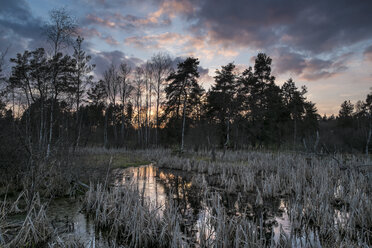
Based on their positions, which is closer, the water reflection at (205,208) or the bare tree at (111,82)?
the water reflection at (205,208)

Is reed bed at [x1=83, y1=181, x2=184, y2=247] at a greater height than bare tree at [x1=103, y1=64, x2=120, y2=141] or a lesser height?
lesser

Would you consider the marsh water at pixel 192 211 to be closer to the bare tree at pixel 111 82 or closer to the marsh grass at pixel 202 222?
the marsh grass at pixel 202 222

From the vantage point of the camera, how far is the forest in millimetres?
3895

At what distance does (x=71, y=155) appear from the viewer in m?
8.17

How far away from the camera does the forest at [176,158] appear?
153 inches

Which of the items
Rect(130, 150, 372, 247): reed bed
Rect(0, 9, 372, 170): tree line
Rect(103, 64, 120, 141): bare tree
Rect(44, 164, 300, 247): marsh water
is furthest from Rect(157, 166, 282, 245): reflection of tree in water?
Rect(103, 64, 120, 141): bare tree

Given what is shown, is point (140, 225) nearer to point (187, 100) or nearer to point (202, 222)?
point (202, 222)

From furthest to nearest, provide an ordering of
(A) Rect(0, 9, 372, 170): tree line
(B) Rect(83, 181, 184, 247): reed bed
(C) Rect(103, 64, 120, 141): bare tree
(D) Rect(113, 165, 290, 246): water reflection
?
(C) Rect(103, 64, 120, 141): bare tree, (A) Rect(0, 9, 372, 170): tree line, (D) Rect(113, 165, 290, 246): water reflection, (B) Rect(83, 181, 184, 247): reed bed

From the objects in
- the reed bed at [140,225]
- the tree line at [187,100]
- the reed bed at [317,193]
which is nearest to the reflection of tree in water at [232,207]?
the reed bed at [317,193]

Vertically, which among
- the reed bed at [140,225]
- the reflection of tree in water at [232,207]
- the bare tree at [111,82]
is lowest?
the reflection of tree in water at [232,207]

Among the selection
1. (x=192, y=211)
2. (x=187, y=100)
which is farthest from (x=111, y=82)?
(x=192, y=211)

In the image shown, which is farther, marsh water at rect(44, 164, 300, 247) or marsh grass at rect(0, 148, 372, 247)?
marsh water at rect(44, 164, 300, 247)

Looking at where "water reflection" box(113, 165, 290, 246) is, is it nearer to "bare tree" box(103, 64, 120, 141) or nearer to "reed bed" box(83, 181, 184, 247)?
"reed bed" box(83, 181, 184, 247)

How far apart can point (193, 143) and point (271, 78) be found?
1397cm
